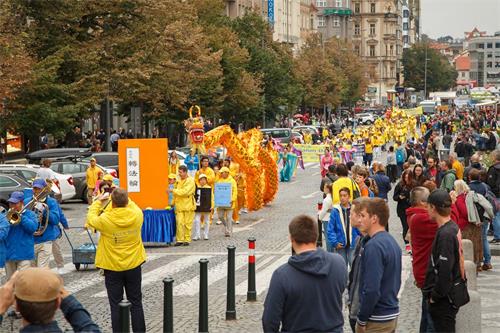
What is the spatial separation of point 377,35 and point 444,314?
7132 inches

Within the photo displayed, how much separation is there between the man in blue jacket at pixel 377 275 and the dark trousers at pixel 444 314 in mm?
1110

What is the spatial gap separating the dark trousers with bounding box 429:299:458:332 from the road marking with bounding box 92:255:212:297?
701 cm

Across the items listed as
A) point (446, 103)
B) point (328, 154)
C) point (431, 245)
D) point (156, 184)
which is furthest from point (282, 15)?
point (431, 245)

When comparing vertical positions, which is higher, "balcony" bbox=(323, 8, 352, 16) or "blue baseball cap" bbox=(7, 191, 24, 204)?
"balcony" bbox=(323, 8, 352, 16)

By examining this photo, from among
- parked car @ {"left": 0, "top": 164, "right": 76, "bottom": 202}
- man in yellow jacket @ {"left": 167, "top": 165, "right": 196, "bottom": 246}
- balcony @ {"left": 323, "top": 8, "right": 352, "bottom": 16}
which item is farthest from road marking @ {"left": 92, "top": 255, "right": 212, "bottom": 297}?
balcony @ {"left": 323, "top": 8, "right": 352, "bottom": 16}

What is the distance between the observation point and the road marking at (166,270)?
1694cm

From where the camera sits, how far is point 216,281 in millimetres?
16781

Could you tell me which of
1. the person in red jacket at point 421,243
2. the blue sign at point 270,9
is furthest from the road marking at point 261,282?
the blue sign at point 270,9

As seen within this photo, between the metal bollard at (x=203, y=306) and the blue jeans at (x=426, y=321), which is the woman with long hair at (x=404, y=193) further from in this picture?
the blue jeans at (x=426, y=321)

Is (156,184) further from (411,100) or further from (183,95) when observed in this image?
(411,100)

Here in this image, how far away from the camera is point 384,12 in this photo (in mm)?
186750

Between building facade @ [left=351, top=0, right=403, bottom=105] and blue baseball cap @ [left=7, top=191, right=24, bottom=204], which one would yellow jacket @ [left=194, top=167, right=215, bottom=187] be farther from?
building facade @ [left=351, top=0, right=403, bottom=105]

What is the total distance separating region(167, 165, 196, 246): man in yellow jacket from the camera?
2119cm

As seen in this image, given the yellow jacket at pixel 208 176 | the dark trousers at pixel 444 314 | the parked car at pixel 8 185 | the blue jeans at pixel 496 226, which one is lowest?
the blue jeans at pixel 496 226
